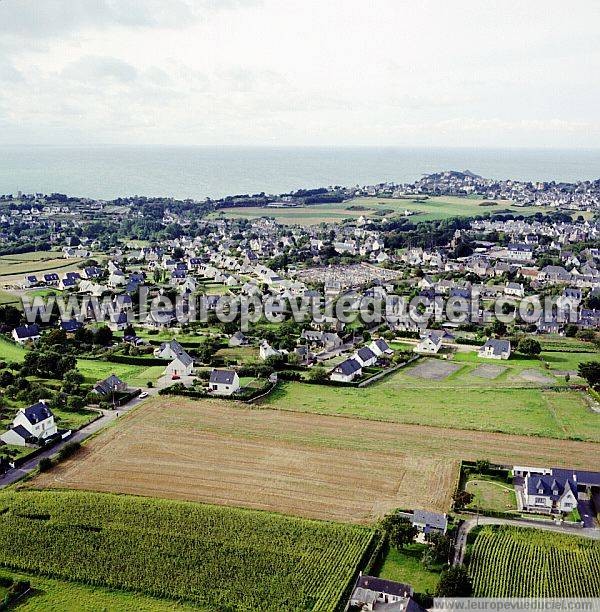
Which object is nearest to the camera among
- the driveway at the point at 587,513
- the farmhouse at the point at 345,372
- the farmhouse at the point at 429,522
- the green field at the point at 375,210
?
the farmhouse at the point at 429,522

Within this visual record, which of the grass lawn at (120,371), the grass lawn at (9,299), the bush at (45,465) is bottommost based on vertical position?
the bush at (45,465)

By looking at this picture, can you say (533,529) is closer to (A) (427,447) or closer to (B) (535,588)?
(B) (535,588)

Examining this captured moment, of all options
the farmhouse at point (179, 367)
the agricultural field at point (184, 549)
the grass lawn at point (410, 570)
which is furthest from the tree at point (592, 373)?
the farmhouse at point (179, 367)

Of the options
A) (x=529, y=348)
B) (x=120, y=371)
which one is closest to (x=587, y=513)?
(x=529, y=348)

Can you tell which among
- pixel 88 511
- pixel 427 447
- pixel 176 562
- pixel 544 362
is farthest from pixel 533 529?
pixel 544 362

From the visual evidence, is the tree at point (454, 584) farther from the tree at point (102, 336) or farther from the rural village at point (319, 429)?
the tree at point (102, 336)

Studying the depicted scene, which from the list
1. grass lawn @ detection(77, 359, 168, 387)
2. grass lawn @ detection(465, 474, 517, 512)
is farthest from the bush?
grass lawn @ detection(465, 474, 517, 512)
